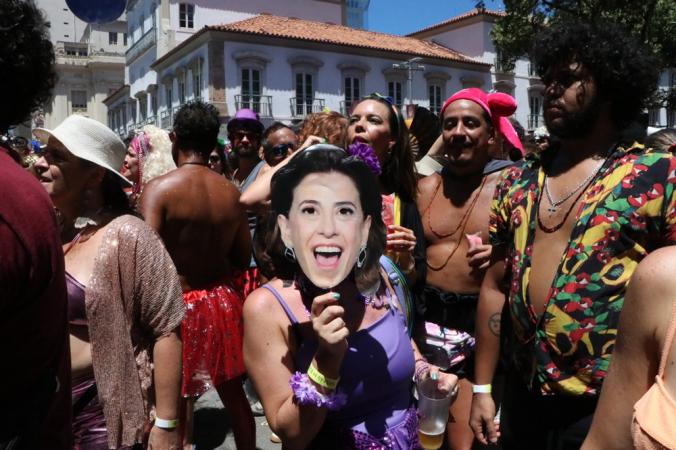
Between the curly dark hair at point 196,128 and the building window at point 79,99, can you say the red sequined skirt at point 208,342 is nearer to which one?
the curly dark hair at point 196,128

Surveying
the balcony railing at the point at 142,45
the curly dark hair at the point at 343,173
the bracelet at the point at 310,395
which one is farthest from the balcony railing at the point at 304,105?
the bracelet at the point at 310,395

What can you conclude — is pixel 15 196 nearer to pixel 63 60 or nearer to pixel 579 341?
pixel 579 341

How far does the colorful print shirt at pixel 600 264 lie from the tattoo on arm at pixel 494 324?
1.56ft

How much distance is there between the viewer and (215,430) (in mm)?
4289

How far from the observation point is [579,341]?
1.90 metres

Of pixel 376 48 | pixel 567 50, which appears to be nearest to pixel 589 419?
pixel 567 50

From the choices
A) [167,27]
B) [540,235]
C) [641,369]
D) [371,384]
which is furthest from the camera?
[167,27]

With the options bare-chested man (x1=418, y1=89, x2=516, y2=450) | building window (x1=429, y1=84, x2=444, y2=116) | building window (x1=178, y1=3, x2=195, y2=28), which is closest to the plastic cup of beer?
bare-chested man (x1=418, y1=89, x2=516, y2=450)

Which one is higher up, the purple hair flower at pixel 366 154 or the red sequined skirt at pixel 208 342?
the purple hair flower at pixel 366 154

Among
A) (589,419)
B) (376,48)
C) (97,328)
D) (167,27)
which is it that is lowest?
(589,419)

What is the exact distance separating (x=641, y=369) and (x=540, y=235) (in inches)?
39.2

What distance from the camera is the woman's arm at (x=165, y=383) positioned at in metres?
2.13

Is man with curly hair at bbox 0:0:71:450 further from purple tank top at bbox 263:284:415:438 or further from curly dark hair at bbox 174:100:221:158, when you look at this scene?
curly dark hair at bbox 174:100:221:158

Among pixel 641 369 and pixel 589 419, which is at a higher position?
pixel 641 369
